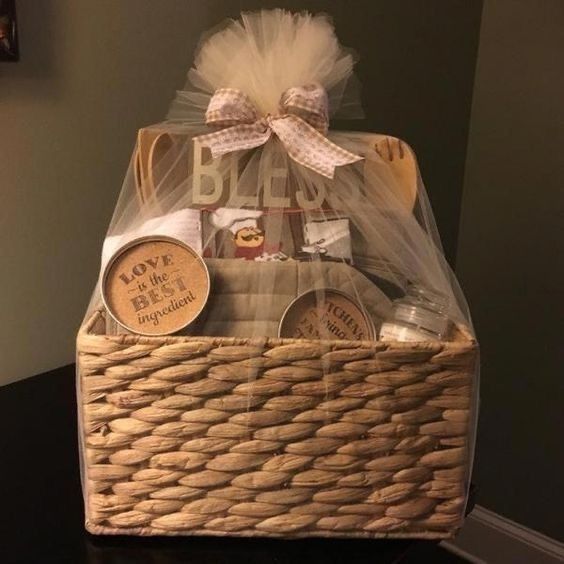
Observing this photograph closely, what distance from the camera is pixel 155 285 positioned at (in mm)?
689

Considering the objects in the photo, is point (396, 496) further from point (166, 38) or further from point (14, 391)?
point (166, 38)

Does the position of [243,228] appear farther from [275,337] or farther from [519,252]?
[519,252]

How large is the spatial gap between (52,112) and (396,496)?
778mm

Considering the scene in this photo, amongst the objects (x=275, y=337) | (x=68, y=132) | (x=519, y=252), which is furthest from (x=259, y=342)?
(x=519, y=252)

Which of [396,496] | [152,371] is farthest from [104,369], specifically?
[396,496]

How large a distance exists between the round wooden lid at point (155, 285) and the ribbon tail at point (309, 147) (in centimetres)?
17

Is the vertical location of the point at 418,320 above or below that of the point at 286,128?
below

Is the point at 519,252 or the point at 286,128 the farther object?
the point at 519,252

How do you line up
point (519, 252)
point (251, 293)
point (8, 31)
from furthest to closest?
point (519, 252) → point (8, 31) → point (251, 293)

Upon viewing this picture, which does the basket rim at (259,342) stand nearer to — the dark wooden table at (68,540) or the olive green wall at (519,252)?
the dark wooden table at (68,540)

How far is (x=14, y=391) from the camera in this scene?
3.46 ft

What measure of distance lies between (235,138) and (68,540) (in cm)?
46

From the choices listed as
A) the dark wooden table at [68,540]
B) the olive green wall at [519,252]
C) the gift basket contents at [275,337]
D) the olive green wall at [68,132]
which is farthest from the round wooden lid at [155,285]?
the olive green wall at [519,252]

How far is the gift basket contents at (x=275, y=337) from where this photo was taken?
64 cm
